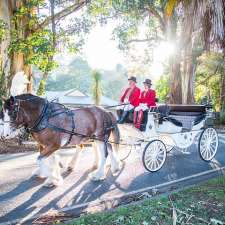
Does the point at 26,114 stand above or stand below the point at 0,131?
above

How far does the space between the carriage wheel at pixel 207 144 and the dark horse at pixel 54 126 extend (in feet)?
9.96

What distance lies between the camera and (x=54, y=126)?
743cm

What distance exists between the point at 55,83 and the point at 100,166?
45.9 meters

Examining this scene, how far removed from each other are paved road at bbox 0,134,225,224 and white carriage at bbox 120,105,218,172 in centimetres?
40

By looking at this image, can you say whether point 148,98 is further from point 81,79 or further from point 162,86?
point 81,79

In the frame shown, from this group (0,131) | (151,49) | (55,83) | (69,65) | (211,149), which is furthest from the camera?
(69,65)

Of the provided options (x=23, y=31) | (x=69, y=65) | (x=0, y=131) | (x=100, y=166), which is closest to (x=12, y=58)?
(x=23, y=31)

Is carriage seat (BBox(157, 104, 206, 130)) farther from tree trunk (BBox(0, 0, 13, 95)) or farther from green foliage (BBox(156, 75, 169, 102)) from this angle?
green foliage (BBox(156, 75, 169, 102))

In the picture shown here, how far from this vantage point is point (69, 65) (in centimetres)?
6612

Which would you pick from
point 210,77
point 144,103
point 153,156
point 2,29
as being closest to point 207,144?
point 153,156

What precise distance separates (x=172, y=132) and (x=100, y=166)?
2597mm

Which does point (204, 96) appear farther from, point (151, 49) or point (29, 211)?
point (29, 211)

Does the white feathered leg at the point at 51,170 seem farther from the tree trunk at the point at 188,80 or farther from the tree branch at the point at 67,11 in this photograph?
the tree trunk at the point at 188,80

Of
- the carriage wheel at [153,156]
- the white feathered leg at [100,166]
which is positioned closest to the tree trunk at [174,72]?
the carriage wheel at [153,156]
